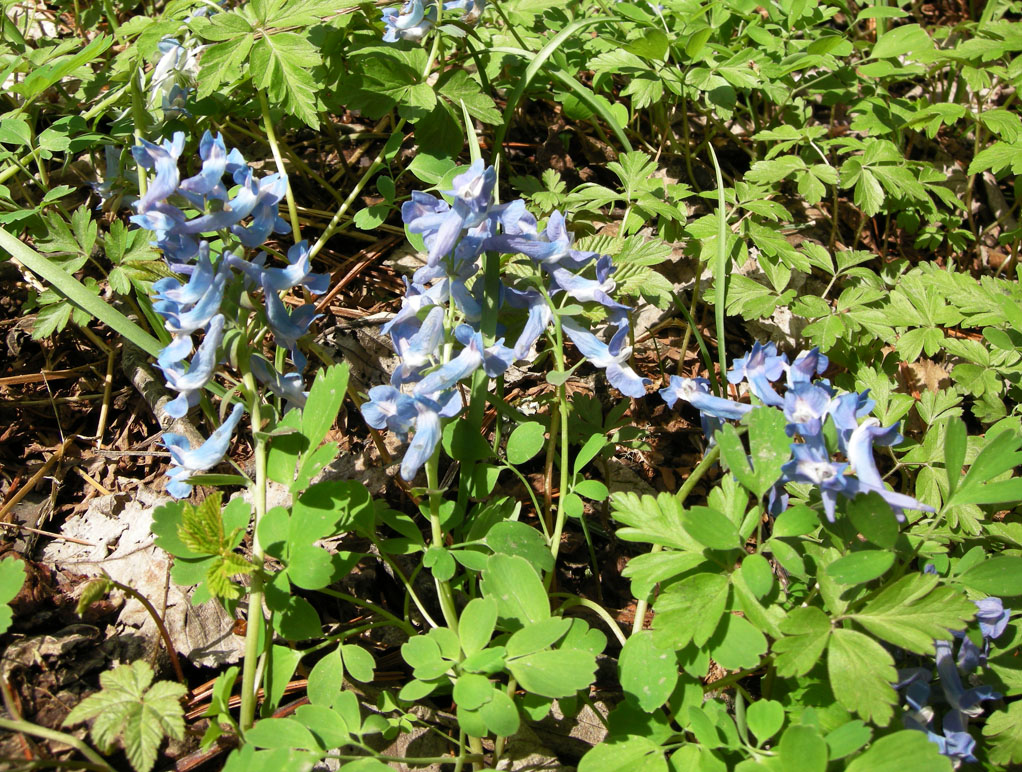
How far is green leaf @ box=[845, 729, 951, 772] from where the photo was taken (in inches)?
51.6

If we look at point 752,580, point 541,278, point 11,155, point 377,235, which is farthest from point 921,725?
point 11,155

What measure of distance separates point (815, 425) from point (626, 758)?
80 centimetres

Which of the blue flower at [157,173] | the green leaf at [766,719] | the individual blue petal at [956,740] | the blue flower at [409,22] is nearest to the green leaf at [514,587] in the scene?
the green leaf at [766,719]

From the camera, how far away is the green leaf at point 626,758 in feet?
4.82

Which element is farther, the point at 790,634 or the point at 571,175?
the point at 571,175

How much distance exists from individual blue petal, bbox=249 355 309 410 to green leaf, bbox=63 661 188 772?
669 mm

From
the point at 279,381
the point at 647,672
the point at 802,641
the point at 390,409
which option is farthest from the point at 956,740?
the point at 279,381

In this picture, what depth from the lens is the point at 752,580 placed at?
1412mm

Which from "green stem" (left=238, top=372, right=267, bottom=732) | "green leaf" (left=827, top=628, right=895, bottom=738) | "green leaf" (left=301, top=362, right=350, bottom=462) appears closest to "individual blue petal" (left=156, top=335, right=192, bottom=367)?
"green stem" (left=238, top=372, right=267, bottom=732)

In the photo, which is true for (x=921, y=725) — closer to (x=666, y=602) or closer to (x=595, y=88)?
(x=666, y=602)

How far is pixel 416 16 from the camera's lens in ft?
7.28

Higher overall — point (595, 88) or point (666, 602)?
point (595, 88)

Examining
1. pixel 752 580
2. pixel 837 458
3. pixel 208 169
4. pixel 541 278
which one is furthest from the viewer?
pixel 837 458

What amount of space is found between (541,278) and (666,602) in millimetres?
817
